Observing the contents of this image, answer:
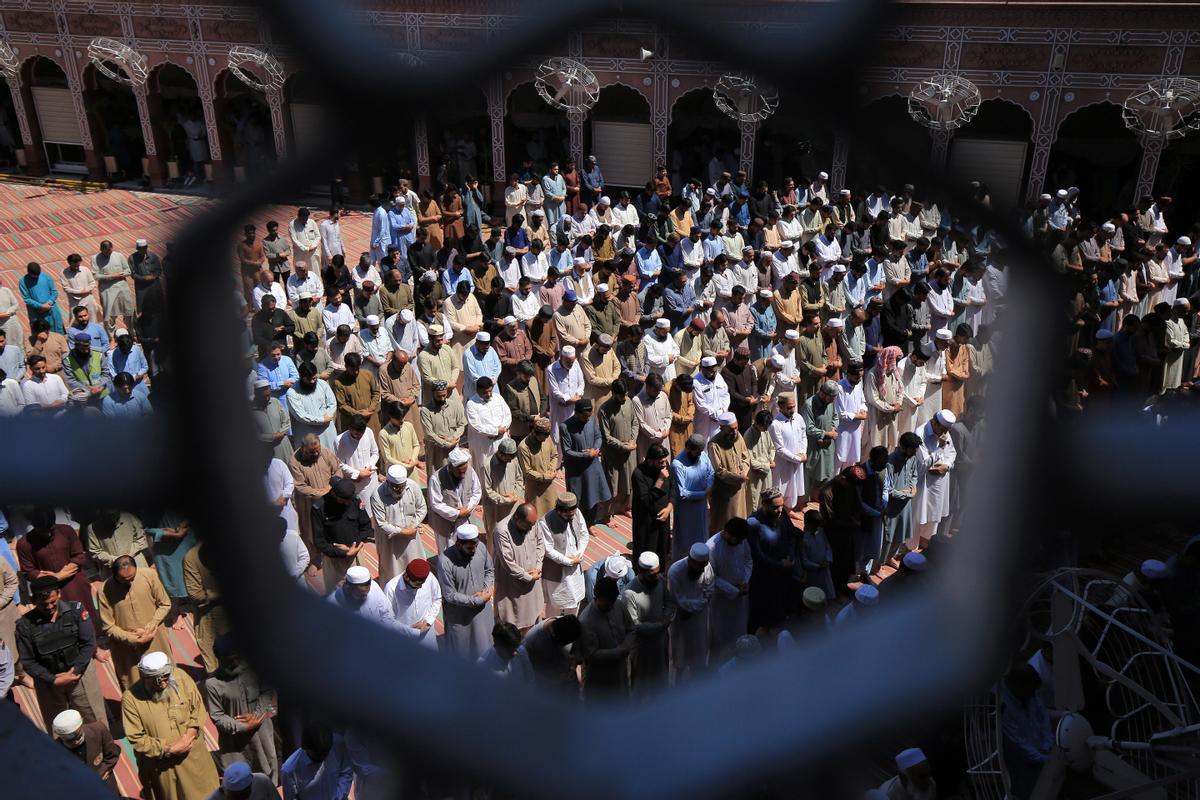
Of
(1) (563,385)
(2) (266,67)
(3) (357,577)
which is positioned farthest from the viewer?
(1) (563,385)

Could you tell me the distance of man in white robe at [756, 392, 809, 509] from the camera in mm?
5077

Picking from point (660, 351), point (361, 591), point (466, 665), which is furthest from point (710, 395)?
point (466, 665)

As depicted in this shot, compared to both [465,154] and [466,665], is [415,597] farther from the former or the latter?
[465,154]

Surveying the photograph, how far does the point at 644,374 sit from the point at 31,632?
A: 133 inches

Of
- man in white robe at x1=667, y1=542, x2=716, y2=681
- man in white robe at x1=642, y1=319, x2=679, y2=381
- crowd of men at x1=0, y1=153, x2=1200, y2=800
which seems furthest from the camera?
man in white robe at x1=642, y1=319, x2=679, y2=381

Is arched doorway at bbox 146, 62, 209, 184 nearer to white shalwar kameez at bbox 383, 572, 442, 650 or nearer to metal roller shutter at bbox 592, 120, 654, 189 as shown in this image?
metal roller shutter at bbox 592, 120, 654, 189

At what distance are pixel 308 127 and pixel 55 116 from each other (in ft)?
47.9

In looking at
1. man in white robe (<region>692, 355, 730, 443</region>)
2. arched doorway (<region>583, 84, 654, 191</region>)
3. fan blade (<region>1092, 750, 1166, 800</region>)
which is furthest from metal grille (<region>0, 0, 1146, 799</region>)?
arched doorway (<region>583, 84, 654, 191</region>)

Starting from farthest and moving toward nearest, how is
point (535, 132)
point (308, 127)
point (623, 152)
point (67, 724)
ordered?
point (535, 132) < point (623, 152) < point (67, 724) < point (308, 127)

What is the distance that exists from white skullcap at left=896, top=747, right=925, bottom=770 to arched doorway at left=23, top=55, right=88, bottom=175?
13.2 meters

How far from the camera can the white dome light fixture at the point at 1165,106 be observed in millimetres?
8859

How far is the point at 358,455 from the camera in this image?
4742 millimetres

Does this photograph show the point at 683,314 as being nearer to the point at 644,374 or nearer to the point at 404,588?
the point at 644,374

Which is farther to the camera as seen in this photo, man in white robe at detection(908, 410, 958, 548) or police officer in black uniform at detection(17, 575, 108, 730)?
man in white robe at detection(908, 410, 958, 548)
